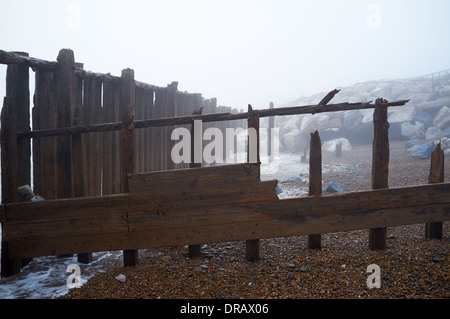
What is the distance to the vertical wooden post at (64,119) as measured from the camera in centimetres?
441

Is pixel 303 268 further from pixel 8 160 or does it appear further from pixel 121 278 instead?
pixel 8 160

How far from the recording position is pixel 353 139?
23906 millimetres

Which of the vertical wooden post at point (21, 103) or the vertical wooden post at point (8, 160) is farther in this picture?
the vertical wooden post at point (21, 103)

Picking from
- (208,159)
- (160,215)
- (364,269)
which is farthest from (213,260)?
(208,159)

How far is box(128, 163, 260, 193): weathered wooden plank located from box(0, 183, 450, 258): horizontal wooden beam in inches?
6.3

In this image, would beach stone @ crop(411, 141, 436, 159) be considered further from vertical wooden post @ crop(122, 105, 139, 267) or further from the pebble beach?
vertical wooden post @ crop(122, 105, 139, 267)

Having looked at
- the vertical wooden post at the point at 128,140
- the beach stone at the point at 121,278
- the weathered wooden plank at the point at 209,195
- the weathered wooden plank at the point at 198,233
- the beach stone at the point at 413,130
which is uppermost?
the beach stone at the point at 413,130

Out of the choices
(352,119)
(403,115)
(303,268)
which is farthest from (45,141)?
(403,115)

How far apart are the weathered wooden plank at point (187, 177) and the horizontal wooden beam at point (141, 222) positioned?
0.16 metres

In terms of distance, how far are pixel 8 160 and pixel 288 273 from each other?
371cm

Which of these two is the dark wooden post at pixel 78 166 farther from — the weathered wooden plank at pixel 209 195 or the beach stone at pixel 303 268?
the beach stone at pixel 303 268

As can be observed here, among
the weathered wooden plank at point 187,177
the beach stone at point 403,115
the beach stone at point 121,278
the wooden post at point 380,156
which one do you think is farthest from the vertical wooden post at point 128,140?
the beach stone at point 403,115

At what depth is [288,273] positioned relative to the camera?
352cm
